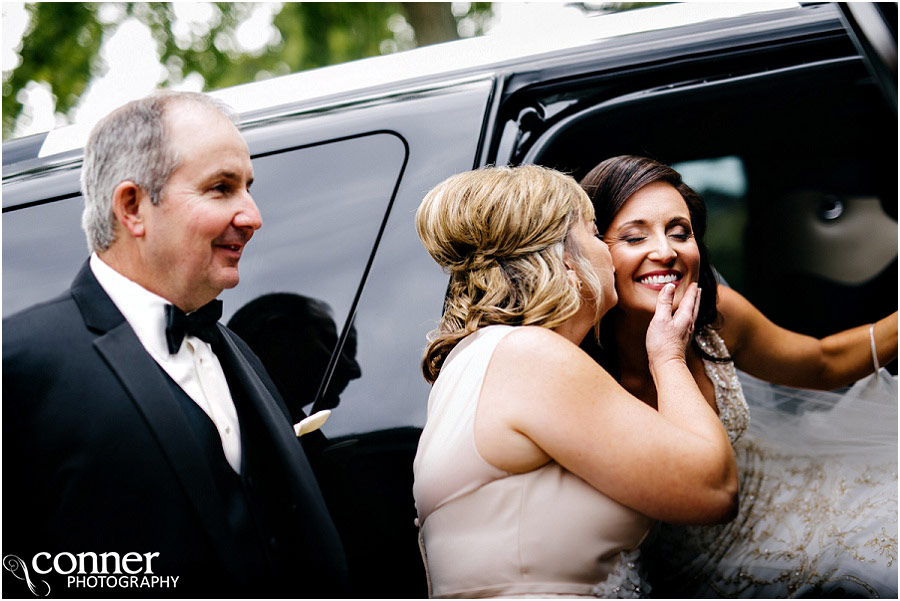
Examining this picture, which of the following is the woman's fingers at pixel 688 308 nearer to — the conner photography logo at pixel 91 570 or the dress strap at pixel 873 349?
the dress strap at pixel 873 349

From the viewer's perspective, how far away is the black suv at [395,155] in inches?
57.6

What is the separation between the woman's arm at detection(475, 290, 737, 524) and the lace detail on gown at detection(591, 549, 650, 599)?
15 centimetres

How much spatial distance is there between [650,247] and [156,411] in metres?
1.09

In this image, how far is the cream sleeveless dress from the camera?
1418 millimetres

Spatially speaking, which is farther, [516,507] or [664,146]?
[664,146]

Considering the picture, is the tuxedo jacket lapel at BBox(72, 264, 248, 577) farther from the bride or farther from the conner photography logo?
the bride

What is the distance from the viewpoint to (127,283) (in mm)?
1337

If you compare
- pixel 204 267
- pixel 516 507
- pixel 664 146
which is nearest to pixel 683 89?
pixel 664 146

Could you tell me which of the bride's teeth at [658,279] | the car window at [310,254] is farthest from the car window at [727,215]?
the car window at [310,254]

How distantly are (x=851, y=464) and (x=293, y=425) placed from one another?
1.64 metres

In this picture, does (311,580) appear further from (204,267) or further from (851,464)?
(851,464)

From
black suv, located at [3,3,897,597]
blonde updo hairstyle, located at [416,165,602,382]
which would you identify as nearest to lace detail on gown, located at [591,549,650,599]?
black suv, located at [3,3,897,597]

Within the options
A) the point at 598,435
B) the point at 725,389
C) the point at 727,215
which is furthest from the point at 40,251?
the point at 727,215

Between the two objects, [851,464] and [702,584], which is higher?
[851,464]
